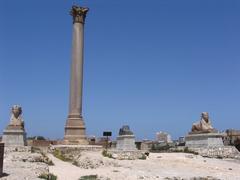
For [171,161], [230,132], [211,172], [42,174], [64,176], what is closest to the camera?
[42,174]

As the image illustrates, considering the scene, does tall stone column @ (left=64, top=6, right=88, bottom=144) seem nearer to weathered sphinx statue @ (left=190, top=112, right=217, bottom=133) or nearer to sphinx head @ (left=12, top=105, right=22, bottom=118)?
sphinx head @ (left=12, top=105, right=22, bottom=118)

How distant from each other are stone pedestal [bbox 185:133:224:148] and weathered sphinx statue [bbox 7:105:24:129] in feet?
43.7

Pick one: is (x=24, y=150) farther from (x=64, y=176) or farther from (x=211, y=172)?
(x=211, y=172)

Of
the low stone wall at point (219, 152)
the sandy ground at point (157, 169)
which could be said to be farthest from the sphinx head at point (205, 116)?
the sandy ground at point (157, 169)

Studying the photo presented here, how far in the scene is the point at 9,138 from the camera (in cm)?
2911

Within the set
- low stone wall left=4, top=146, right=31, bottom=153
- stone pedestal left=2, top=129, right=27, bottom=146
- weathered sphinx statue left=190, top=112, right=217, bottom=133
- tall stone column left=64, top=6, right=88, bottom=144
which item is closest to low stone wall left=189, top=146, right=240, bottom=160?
weathered sphinx statue left=190, top=112, right=217, bottom=133

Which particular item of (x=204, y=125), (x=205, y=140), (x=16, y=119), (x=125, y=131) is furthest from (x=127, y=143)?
(x=16, y=119)

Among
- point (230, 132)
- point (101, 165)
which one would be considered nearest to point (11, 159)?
point (101, 165)

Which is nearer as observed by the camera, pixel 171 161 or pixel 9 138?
pixel 171 161

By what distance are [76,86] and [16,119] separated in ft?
24.5

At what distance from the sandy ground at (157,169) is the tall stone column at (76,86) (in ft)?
32.4

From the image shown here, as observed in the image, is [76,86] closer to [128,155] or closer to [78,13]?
[78,13]

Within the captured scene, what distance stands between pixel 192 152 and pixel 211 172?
971 cm

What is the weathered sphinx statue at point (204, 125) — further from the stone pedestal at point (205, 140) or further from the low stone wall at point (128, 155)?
the low stone wall at point (128, 155)
